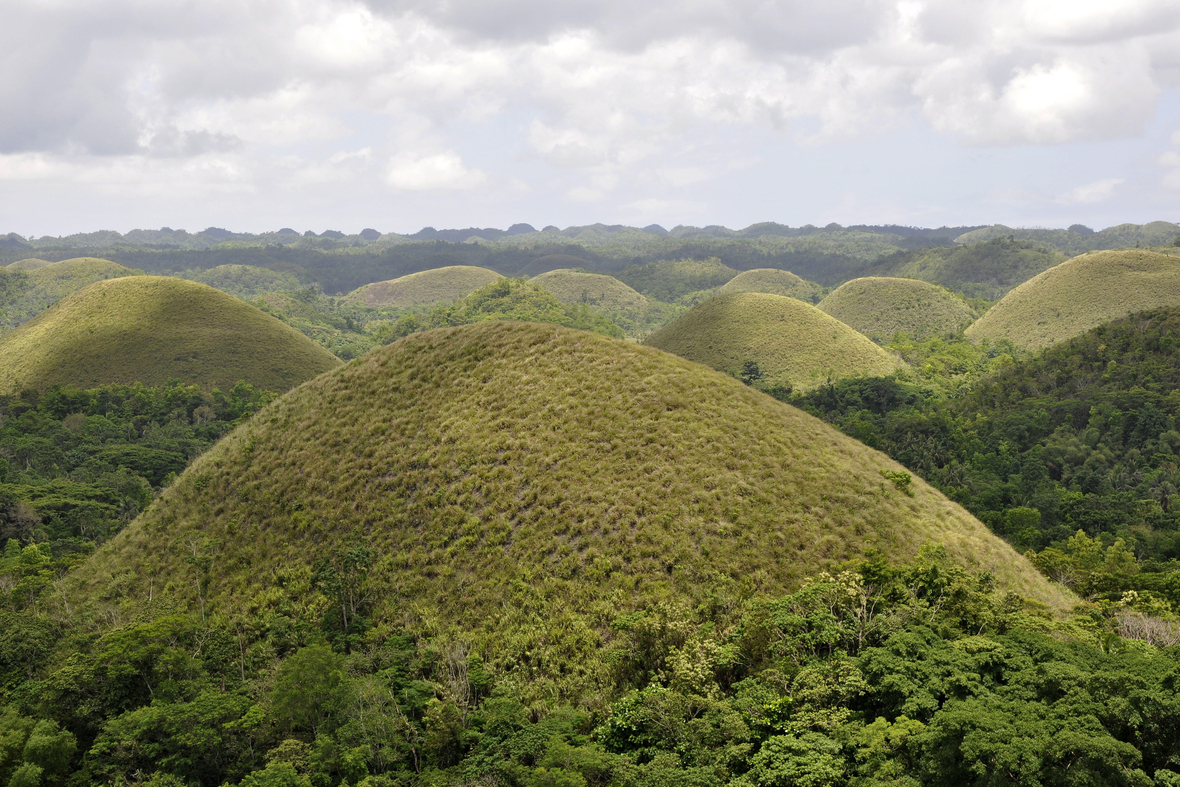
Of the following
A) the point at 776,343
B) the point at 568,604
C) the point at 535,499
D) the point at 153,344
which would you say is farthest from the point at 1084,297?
the point at 153,344

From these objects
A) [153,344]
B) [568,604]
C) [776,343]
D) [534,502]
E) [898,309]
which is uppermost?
[898,309]

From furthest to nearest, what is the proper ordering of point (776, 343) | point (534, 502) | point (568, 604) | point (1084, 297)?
point (1084, 297) < point (776, 343) < point (534, 502) < point (568, 604)

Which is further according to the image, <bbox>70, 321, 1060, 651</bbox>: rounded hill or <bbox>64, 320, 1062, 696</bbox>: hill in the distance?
<bbox>70, 321, 1060, 651</bbox>: rounded hill

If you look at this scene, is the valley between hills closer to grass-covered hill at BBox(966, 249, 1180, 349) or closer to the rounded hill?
the rounded hill

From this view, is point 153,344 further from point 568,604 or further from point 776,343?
point 568,604

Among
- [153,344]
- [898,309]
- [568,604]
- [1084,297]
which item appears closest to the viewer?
[568,604]

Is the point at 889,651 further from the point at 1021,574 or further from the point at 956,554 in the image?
the point at 1021,574

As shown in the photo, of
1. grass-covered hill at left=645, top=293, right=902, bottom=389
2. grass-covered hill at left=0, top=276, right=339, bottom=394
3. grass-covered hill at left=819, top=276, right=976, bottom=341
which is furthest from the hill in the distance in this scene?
grass-covered hill at left=819, top=276, right=976, bottom=341

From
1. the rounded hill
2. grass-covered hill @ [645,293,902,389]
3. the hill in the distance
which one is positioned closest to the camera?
the hill in the distance
